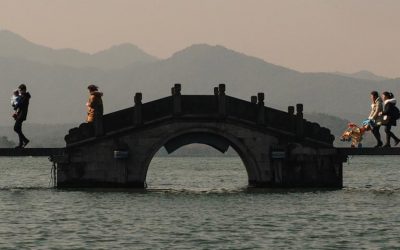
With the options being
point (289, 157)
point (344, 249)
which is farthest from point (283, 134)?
point (344, 249)

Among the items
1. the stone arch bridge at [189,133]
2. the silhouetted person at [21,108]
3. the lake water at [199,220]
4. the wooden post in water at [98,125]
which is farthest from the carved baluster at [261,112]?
the silhouetted person at [21,108]

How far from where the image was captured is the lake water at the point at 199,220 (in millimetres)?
28983

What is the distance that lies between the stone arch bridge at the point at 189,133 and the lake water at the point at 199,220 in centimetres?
79

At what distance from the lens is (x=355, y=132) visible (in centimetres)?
4447

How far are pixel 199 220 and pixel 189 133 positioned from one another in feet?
33.8

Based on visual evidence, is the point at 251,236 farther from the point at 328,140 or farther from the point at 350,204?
the point at 328,140

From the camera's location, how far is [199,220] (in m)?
34.1

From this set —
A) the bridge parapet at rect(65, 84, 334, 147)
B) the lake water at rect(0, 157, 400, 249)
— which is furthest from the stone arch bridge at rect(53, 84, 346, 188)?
the lake water at rect(0, 157, 400, 249)

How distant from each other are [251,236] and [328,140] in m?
15.0

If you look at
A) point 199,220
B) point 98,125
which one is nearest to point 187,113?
point 98,125

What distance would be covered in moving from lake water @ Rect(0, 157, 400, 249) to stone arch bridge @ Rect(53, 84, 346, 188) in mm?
789

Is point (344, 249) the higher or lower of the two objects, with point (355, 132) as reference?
lower

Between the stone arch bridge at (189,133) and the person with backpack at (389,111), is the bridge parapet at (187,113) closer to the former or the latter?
the stone arch bridge at (189,133)

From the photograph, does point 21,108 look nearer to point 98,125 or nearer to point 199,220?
point 98,125
